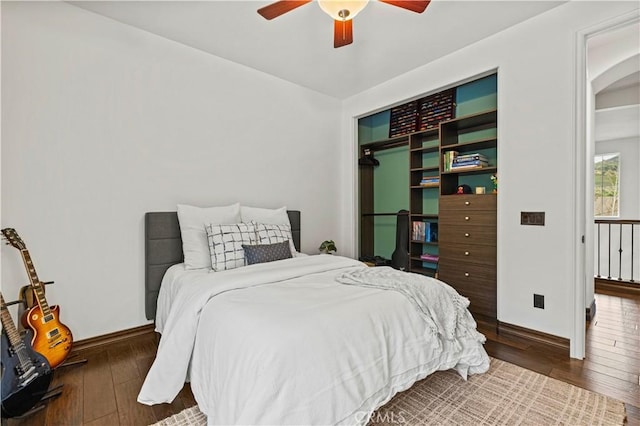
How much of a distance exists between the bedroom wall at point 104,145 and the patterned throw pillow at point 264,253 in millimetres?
825

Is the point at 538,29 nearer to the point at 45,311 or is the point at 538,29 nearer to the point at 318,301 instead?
the point at 318,301

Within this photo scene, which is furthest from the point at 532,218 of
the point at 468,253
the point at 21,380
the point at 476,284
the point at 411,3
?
the point at 21,380

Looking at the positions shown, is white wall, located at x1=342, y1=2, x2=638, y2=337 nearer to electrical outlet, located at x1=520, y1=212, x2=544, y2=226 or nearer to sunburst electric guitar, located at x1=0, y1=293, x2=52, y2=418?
electrical outlet, located at x1=520, y1=212, x2=544, y2=226

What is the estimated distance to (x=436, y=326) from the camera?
1.68 meters

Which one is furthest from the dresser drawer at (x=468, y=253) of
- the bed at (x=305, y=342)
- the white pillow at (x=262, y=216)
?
the white pillow at (x=262, y=216)

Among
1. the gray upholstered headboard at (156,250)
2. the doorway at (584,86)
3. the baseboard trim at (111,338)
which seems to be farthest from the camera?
the gray upholstered headboard at (156,250)

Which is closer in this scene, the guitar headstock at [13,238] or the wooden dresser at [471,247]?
the guitar headstock at [13,238]

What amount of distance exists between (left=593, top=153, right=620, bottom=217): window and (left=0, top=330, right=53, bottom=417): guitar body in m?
8.64

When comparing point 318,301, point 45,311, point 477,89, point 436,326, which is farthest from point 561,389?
point 45,311

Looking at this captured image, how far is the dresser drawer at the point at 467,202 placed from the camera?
9.27 ft

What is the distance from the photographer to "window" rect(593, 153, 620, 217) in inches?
240

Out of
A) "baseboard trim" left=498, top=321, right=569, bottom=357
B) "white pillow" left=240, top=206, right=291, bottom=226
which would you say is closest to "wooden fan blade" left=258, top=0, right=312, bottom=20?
"white pillow" left=240, top=206, right=291, bottom=226

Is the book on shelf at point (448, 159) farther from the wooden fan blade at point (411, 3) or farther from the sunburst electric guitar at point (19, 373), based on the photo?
the sunburst electric guitar at point (19, 373)

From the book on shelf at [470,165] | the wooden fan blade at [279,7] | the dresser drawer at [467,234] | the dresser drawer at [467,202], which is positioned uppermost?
the wooden fan blade at [279,7]
